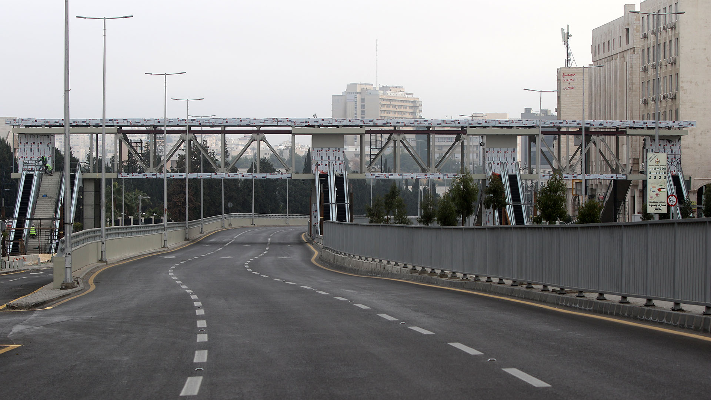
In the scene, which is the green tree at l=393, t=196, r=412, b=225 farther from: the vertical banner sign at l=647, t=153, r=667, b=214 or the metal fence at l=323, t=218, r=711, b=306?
the metal fence at l=323, t=218, r=711, b=306

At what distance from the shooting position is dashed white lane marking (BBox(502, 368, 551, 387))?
338 inches

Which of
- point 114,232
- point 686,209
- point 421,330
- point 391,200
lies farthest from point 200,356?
point 686,209

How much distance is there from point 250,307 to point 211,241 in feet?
198

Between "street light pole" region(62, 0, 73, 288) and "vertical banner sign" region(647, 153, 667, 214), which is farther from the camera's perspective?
"vertical banner sign" region(647, 153, 667, 214)

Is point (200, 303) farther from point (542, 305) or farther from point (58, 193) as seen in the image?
point (58, 193)

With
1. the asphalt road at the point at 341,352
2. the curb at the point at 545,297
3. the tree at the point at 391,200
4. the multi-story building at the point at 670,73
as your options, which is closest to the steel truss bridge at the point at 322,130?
the tree at the point at 391,200

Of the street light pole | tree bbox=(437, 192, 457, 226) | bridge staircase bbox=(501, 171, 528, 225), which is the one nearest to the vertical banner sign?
tree bbox=(437, 192, 457, 226)

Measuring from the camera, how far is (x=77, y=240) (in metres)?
38.1

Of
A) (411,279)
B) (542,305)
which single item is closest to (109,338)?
(542,305)

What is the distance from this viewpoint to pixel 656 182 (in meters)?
34.0

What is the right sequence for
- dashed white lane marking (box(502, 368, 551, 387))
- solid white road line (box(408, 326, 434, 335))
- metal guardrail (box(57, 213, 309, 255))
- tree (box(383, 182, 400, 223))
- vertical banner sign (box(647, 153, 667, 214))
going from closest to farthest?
dashed white lane marking (box(502, 368, 551, 387)) < solid white road line (box(408, 326, 434, 335)) < vertical banner sign (box(647, 153, 667, 214)) < metal guardrail (box(57, 213, 309, 255)) < tree (box(383, 182, 400, 223))

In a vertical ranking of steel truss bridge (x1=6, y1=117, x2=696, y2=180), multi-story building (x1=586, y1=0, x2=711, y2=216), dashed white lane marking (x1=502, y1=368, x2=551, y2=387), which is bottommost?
dashed white lane marking (x1=502, y1=368, x2=551, y2=387)

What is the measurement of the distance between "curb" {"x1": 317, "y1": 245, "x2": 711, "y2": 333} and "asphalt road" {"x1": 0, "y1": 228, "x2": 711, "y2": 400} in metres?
0.74

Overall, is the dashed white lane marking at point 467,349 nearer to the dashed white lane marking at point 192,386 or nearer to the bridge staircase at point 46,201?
the dashed white lane marking at point 192,386
